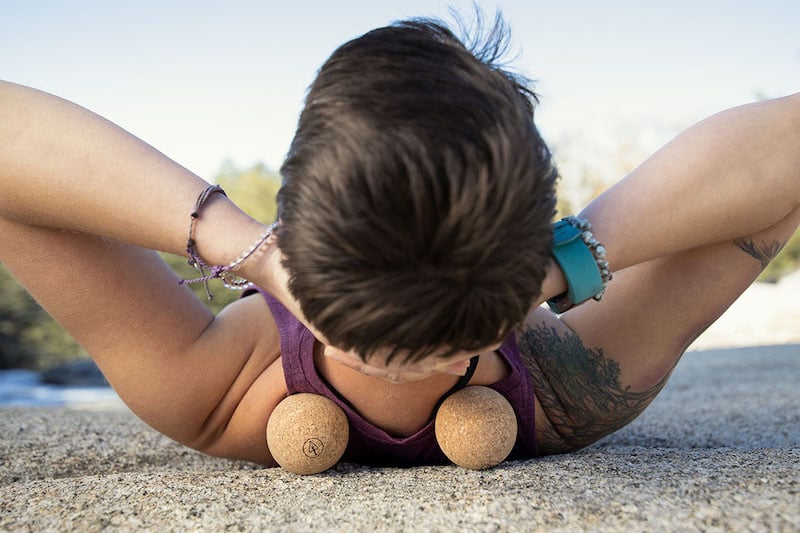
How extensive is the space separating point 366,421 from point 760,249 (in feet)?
3.74

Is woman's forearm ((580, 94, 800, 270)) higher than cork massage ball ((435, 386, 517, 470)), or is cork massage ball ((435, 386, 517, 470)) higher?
woman's forearm ((580, 94, 800, 270))

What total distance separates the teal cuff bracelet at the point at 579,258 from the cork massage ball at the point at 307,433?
0.63 metres

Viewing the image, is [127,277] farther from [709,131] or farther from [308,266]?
[709,131]

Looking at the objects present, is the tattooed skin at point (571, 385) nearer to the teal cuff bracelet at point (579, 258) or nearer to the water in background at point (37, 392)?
the teal cuff bracelet at point (579, 258)

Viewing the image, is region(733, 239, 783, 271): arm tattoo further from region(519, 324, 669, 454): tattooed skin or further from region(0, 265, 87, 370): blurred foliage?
region(0, 265, 87, 370): blurred foliage

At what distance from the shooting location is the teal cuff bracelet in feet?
4.74

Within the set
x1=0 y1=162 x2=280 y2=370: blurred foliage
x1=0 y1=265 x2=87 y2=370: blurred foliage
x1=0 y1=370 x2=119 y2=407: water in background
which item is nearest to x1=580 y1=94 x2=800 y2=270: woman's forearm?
x1=0 y1=370 x2=119 y2=407: water in background

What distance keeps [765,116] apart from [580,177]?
76.5ft

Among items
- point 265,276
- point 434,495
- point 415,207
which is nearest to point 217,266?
point 265,276

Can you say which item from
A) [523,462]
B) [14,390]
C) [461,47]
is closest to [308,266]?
[461,47]

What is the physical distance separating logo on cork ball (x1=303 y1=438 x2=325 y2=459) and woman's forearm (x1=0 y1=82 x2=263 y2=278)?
1.58ft

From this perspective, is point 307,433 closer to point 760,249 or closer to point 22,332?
point 760,249

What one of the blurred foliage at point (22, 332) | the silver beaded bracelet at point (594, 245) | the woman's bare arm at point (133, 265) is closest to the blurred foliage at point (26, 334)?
the blurred foliage at point (22, 332)

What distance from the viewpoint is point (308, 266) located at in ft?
3.84
